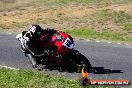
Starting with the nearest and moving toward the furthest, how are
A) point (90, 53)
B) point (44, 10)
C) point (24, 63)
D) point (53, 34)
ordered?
point (53, 34), point (24, 63), point (90, 53), point (44, 10)

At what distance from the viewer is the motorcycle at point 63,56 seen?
1348 cm

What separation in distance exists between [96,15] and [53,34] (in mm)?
17280

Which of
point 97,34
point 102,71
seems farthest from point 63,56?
point 97,34

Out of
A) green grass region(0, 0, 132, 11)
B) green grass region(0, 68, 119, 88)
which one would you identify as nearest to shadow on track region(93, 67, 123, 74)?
green grass region(0, 68, 119, 88)

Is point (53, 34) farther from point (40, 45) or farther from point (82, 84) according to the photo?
point (82, 84)

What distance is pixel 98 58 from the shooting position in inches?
637

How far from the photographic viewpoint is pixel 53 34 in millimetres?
13953

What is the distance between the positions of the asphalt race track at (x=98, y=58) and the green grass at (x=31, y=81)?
3.68ft

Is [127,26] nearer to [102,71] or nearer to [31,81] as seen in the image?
[102,71]

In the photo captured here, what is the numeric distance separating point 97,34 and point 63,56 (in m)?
11.5

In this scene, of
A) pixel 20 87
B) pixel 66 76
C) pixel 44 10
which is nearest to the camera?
pixel 20 87

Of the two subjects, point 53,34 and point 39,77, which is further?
point 53,34

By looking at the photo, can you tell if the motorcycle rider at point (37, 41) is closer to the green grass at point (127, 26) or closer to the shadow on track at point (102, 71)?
the shadow on track at point (102, 71)

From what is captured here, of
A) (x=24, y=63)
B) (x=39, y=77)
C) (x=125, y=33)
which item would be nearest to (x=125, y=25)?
(x=125, y=33)
